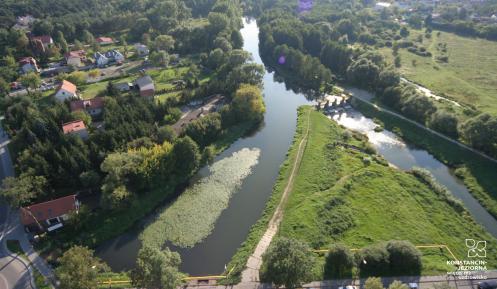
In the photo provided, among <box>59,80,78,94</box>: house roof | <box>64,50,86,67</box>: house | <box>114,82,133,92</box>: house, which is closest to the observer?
<box>59,80,78,94</box>: house roof

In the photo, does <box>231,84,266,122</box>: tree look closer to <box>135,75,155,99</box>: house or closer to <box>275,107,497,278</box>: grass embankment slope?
<box>275,107,497,278</box>: grass embankment slope

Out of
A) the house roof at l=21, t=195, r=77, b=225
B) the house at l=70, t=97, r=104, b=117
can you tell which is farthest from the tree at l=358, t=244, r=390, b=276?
the house at l=70, t=97, r=104, b=117

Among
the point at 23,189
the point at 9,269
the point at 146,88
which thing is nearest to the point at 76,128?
the point at 23,189

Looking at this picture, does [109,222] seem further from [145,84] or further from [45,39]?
[45,39]

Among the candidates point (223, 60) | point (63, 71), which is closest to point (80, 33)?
point (63, 71)

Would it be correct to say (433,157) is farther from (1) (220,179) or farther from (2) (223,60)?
(2) (223,60)
